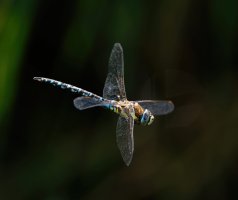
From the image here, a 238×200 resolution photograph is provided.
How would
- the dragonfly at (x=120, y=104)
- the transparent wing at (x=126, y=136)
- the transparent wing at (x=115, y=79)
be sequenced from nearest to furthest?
1. the transparent wing at (x=126, y=136)
2. the dragonfly at (x=120, y=104)
3. the transparent wing at (x=115, y=79)

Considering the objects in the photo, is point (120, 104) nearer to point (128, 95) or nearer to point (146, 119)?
point (146, 119)

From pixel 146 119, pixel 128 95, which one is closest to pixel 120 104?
pixel 146 119

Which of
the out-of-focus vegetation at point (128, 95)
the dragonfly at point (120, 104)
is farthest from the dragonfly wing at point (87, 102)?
the out-of-focus vegetation at point (128, 95)

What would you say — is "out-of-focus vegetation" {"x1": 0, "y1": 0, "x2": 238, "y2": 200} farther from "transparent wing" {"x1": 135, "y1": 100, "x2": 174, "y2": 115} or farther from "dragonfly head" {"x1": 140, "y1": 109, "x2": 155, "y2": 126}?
"dragonfly head" {"x1": 140, "y1": 109, "x2": 155, "y2": 126}

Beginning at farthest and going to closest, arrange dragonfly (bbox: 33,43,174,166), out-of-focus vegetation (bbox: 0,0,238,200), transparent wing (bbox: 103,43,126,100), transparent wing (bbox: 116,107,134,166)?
out-of-focus vegetation (bbox: 0,0,238,200) → transparent wing (bbox: 103,43,126,100) → dragonfly (bbox: 33,43,174,166) → transparent wing (bbox: 116,107,134,166)

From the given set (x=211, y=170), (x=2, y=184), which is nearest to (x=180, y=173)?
(x=211, y=170)

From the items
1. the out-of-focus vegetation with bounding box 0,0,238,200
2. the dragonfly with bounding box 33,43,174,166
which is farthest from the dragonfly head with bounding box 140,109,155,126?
the out-of-focus vegetation with bounding box 0,0,238,200

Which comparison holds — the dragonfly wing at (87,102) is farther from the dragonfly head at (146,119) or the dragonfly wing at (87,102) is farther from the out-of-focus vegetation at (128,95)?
the out-of-focus vegetation at (128,95)
